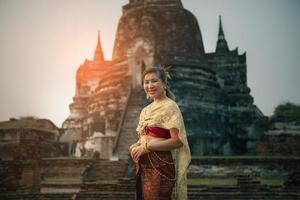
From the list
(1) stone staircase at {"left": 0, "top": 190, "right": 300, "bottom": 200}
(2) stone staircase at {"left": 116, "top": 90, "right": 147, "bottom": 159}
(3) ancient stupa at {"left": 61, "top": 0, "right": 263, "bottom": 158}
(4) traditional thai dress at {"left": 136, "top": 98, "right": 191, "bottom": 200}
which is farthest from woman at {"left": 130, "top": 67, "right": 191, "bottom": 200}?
(3) ancient stupa at {"left": 61, "top": 0, "right": 263, "bottom": 158}

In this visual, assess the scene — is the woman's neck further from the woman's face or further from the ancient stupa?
the ancient stupa

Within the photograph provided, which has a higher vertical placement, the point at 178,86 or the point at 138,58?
the point at 138,58

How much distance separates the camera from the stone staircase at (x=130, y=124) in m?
14.2

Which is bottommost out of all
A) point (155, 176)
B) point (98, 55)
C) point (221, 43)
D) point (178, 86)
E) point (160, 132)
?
point (155, 176)

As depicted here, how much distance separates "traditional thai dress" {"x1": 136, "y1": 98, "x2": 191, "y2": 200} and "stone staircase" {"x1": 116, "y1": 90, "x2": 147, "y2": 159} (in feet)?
35.6

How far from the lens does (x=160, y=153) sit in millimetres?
2812

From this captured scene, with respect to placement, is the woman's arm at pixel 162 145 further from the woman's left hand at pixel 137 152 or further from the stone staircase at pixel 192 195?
the stone staircase at pixel 192 195

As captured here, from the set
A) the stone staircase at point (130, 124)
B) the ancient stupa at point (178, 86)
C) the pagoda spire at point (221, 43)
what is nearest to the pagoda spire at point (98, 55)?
the ancient stupa at point (178, 86)

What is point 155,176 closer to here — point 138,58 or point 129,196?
point 129,196

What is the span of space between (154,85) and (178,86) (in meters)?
14.5

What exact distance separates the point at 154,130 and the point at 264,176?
10.5 meters

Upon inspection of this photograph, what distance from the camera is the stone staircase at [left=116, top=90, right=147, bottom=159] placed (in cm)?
1416

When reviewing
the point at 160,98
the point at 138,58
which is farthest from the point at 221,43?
the point at 160,98

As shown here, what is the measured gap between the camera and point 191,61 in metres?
18.5
